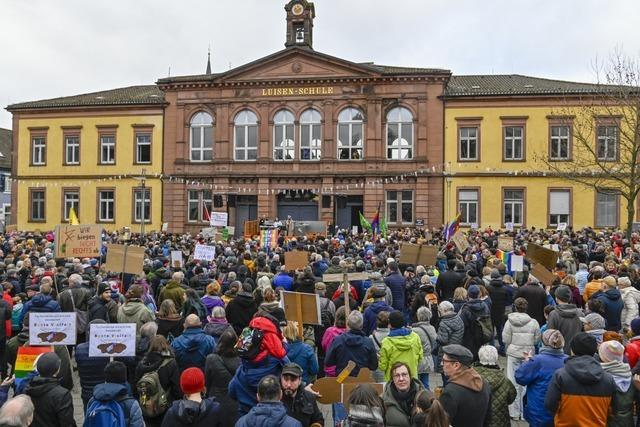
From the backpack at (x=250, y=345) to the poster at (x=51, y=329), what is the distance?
2.75 m

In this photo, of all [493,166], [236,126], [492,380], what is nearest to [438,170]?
[493,166]

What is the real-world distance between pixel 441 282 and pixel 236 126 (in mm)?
28737

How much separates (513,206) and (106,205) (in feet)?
87.2

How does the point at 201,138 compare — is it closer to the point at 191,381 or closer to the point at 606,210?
the point at 606,210

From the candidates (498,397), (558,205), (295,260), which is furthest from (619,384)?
(558,205)

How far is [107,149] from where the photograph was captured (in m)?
42.5

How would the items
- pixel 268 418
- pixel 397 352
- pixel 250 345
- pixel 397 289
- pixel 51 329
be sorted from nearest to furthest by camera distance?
pixel 268 418
pixel 250 345
pixel 397 352
pixel 51 329
pixel 397 289

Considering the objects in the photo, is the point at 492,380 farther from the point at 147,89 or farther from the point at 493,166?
the point at 147,89

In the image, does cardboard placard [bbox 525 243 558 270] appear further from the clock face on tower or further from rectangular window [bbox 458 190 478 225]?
the clock face on tower

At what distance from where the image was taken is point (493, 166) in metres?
37.6

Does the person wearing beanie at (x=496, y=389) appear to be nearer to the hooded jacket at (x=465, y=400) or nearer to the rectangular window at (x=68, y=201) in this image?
the hooded jacket at (x=465, y=400)

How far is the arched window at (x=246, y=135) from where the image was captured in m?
39.7

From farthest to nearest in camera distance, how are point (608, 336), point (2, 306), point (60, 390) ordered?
point (2, 306) < point (608, 336) < point (60, 390)

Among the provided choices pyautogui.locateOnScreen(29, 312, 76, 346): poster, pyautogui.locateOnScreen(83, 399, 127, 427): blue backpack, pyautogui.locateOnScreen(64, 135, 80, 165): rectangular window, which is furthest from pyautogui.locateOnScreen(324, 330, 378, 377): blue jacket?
pyautogui.locateOnScreen(64, 135, 80, 165): rectangular window
